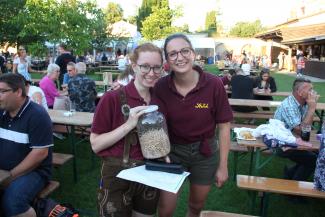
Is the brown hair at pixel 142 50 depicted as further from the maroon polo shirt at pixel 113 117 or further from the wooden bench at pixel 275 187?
the wooden bench at pixel 275 187

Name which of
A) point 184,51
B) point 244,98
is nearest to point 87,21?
point 244,98

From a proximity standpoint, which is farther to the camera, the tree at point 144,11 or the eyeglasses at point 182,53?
the tree at point 144,11

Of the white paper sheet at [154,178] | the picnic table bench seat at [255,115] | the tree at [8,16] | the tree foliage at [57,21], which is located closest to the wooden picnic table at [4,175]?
the white paper sheet at [154,178]

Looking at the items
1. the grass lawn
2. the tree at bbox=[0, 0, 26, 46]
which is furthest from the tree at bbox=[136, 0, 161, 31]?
the grass lawn

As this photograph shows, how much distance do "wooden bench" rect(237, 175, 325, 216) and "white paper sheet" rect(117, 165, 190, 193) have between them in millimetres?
1558

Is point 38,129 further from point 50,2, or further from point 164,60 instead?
point 50,2

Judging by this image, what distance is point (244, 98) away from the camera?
6.95 m

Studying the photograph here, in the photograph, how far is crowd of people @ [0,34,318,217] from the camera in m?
1.95

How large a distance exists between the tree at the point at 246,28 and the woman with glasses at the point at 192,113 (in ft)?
275

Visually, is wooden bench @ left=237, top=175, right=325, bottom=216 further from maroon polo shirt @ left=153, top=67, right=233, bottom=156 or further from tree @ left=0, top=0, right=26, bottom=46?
tree @ left=0, top=0, right=26, bottom=46

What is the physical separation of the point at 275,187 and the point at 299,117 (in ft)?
3.81

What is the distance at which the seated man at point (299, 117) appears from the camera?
13.1ft

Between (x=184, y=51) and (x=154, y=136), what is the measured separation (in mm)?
551

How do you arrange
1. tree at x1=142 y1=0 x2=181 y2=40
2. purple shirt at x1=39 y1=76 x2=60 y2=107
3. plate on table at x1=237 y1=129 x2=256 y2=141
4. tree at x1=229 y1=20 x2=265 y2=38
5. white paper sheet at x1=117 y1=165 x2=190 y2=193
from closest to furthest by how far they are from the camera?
white paper sheet at x1=117 y1=165 x2=190 y2=193 < plate on table at x1=237 y1=129 x2=256 y2=141 < purple shirt at x1=39 y1=76 x2=60 y2=107 < tree at x1=142 y1=0 x2=181 y2=40 < tree at x1=229 y1=20 x2=265 y2=38
